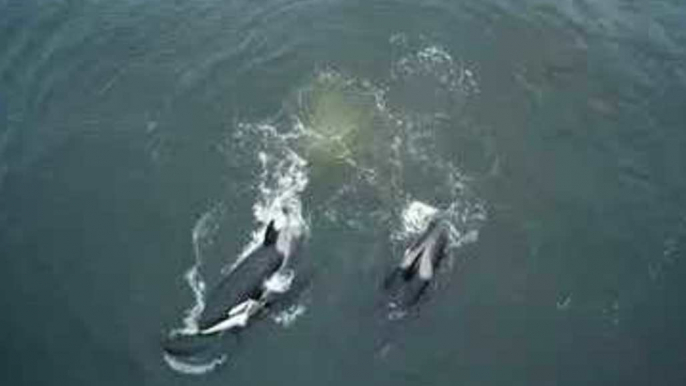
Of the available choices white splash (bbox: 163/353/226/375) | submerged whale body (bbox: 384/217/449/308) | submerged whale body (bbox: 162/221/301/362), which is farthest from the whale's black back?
submerged whale body (bbox: 384/217/449/308)

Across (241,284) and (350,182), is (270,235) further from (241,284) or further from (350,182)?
(350,182)

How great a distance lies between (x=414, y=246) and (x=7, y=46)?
63.4ft

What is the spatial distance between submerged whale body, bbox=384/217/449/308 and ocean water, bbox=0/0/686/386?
17.4 inches

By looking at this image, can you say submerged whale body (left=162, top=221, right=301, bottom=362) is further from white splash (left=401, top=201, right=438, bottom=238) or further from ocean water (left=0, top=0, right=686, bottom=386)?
white splash (left=401, top=201, right=438, bottom=238)

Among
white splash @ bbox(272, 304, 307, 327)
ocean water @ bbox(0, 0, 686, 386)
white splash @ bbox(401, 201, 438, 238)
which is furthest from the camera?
white splash @ bbox(401, 201, 438, 238)

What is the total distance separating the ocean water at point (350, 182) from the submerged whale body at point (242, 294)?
0.42 metres

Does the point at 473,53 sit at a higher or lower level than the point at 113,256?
higher

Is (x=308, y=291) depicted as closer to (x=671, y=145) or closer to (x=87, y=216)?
(x=87, y=216)

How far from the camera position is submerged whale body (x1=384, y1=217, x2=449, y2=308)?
3350 centimetres

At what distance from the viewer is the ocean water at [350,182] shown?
107 feet

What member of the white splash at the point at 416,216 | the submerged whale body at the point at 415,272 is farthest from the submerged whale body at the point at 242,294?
the white splash at the point at 416,216

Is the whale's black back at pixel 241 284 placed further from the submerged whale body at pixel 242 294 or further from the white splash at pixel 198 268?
the white splash at pixel 198 268

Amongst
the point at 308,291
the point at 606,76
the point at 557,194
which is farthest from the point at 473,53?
the point at 308,291

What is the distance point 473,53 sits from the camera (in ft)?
138
